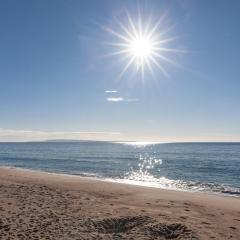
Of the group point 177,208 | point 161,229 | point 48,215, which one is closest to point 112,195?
point 177,208

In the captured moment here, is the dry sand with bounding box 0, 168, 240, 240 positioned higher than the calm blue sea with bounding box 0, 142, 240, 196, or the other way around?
the calm blue sea with bounding box 0, 142, 240, 196

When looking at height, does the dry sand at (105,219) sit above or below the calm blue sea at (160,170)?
below

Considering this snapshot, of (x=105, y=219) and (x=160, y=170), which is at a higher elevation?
(x=160, y=170)

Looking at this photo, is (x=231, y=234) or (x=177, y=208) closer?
(x=231, y=234)

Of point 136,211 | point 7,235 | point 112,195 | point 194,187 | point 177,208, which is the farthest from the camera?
point 194,187

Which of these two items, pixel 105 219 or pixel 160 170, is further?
pixel 160 170

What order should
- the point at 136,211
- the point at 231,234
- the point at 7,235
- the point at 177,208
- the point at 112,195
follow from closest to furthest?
the point at 7,235 < the point at 231,234 < the point at 136,211 < the point at 177,208 < the point at 112,195

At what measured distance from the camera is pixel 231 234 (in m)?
12.3

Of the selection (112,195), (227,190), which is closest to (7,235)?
(112,195)

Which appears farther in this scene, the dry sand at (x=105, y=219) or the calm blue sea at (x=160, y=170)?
the calm blue sea at (x=160, y=170)

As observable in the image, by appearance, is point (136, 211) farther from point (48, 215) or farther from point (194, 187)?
point (194, 187)

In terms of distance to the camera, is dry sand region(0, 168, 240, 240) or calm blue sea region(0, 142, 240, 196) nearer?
dry sand region(0, 168, 240, 240)

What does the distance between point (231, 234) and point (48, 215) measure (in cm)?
663

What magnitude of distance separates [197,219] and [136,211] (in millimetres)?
2529
